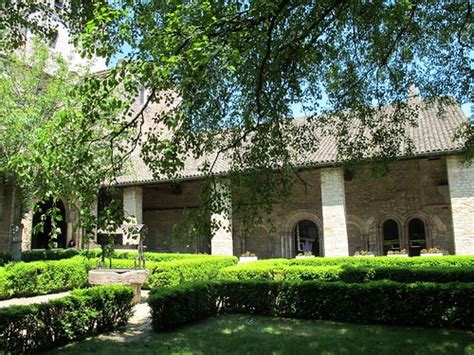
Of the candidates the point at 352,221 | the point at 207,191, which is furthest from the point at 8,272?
the point at 352,221

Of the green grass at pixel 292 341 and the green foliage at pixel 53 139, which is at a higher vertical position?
the green foliage at pixel 53 139

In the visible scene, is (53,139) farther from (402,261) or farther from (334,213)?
(334,213)

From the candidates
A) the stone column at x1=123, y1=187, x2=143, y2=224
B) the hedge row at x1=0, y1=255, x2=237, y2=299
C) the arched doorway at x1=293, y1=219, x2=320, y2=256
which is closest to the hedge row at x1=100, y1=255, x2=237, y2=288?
the hedge row at x1=0, y1=255, x2=237, y2=299

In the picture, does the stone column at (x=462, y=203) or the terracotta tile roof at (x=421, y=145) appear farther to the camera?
the terracotta tile roof at (x=421, y=145)

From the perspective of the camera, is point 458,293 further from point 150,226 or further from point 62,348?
point 150,226

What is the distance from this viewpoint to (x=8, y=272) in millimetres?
10977

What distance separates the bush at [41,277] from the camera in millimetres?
11023

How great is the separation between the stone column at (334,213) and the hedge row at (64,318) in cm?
925

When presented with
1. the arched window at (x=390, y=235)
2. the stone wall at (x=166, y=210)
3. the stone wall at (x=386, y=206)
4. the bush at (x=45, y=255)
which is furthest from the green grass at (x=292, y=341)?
the stone wall at (x=166, y=210)

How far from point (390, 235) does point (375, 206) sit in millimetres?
1359

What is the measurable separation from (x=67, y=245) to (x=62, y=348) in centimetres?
1597

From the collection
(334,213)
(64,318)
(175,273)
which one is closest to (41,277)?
(175,273)

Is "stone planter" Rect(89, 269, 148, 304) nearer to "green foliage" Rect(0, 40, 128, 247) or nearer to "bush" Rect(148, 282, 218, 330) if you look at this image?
"bush" Rect(148, 282, 218, 330)

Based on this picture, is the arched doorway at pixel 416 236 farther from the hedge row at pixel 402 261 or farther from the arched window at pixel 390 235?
the hedge row at pixel 402 261
